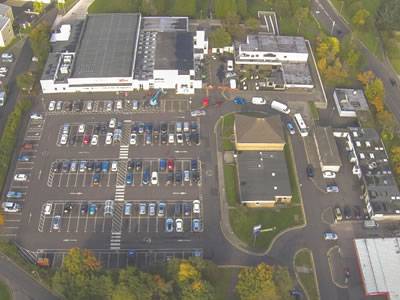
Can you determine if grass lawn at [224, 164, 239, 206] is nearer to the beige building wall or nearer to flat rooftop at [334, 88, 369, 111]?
flat rooftop at [334, 88, 369, 111]

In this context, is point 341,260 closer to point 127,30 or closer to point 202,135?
point 202,135

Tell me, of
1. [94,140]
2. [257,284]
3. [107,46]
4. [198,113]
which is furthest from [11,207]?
[107,46]

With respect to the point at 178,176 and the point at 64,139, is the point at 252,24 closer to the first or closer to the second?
the point at 178,176

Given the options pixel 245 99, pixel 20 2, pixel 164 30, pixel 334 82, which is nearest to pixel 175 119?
pixel 245 99

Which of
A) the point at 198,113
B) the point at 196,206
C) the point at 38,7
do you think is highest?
the point at 38,7

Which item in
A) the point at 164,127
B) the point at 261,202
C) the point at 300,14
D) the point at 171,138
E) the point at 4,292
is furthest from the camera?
the point at 300,14

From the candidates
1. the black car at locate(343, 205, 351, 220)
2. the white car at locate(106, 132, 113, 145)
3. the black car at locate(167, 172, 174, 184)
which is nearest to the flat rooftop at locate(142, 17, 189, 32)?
the white car at locate(106, 132, 113, 145)

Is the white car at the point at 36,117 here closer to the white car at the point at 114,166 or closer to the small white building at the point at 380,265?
the white car at the point at 114,166
